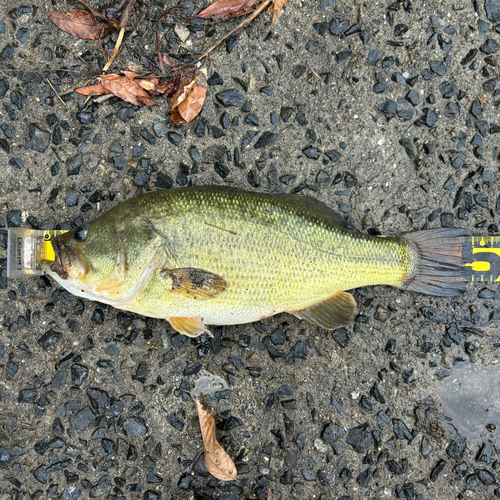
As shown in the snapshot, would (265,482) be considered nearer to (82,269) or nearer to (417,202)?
(82,269)

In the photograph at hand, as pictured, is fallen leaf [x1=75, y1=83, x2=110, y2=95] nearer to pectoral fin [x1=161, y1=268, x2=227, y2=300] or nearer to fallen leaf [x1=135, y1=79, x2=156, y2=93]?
fallen leaf [x1=135, y1=79, x2=156, y2=93]

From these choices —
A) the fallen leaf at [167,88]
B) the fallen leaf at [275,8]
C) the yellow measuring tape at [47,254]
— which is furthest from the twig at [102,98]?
the fallen leaf at [275,8]

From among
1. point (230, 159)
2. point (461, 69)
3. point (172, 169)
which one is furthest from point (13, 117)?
point (461, 69)

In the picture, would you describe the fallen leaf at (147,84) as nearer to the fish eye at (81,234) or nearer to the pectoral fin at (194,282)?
the fish eye at (81,234)

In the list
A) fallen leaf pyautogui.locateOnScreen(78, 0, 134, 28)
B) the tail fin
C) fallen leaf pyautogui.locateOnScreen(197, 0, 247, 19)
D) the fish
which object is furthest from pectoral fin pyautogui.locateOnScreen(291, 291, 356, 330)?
fallen leaf pyautogui.locateOnScreen(78, 0, 134, 28)

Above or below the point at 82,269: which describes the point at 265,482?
below
